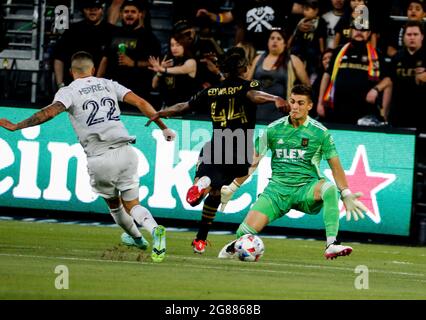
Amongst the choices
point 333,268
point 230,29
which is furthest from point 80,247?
point 230,29

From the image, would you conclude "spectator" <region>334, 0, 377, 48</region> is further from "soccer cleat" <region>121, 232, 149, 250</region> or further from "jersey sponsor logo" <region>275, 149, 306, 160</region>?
"soccer cleat" <region>121, 232, 149, 250</region>

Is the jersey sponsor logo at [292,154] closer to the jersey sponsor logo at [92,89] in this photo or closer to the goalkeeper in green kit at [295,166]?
the goalkeeper in green kit at [295,166]

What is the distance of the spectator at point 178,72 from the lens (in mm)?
19719

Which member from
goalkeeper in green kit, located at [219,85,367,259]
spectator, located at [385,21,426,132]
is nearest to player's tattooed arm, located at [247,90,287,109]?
goalkeeper in green kit, located at [219,85,367,259]

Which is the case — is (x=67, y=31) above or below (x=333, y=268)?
above

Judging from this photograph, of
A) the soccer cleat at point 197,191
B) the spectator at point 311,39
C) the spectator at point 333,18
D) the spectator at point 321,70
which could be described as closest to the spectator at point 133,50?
the spectator at point 311,39

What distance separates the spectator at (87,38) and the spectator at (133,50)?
0.93 ft

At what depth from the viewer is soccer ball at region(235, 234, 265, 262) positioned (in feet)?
47.1

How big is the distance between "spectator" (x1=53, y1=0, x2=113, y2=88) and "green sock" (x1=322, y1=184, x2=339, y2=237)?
7093 millimetres

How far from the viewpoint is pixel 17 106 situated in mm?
19688

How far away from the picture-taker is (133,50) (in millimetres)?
20125

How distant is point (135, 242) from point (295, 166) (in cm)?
218

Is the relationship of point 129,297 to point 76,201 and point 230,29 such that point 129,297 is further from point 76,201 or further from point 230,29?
point 230,29
